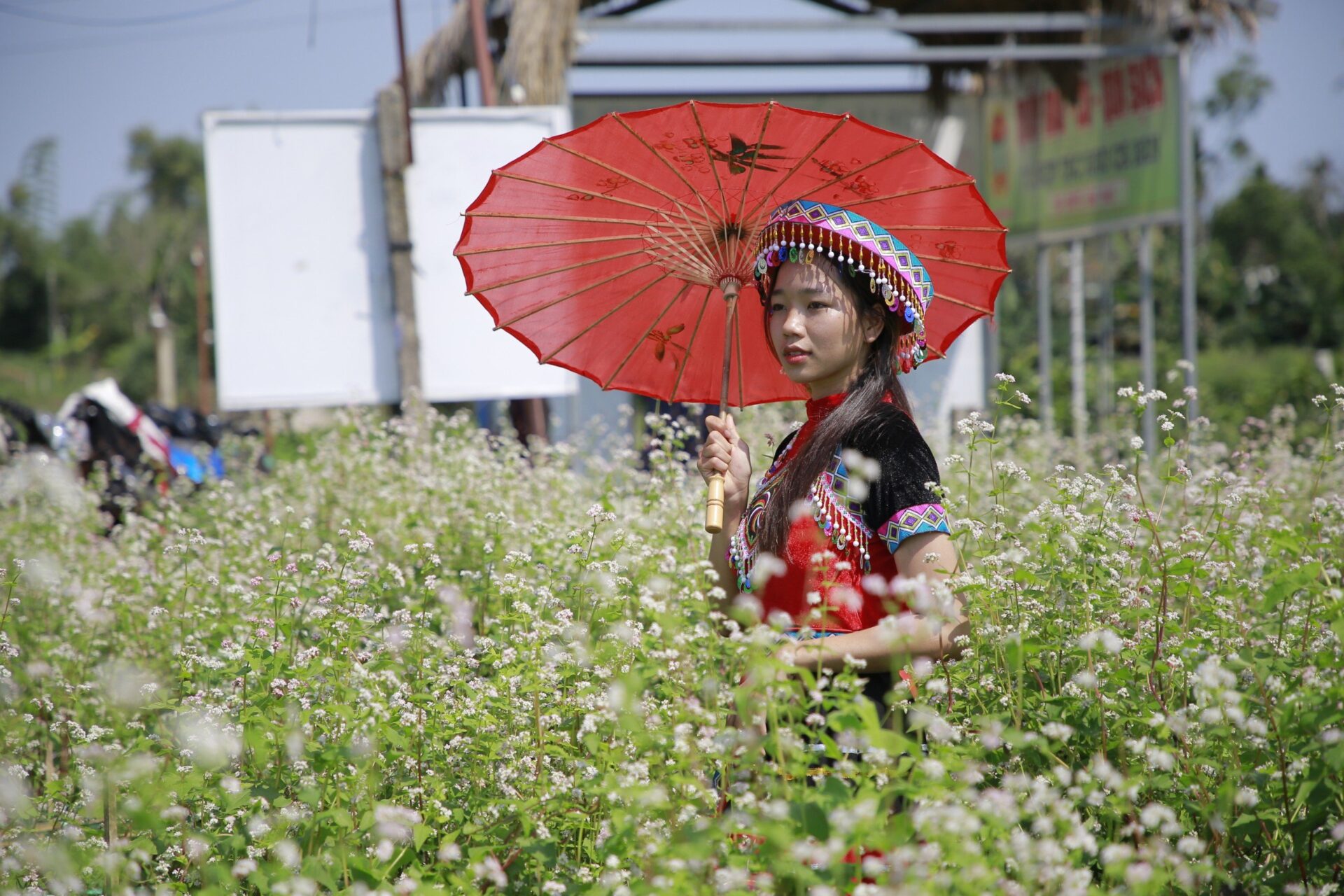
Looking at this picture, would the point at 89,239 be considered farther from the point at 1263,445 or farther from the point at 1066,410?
the point at 1263,445

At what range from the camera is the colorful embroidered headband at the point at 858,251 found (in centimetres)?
236

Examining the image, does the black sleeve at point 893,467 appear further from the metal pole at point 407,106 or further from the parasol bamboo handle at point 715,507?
the metal pole at point 407,106

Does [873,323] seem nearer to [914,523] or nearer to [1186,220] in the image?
[914,523]

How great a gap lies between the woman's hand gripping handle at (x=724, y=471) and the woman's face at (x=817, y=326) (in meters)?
0.25

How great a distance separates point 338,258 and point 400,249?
42 cm

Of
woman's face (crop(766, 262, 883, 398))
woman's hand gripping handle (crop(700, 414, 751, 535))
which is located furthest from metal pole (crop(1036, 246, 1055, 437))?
woman's face (crop(766, 262, 883, 398))

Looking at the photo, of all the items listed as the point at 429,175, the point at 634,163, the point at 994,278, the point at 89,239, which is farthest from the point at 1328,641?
the point at 89,239

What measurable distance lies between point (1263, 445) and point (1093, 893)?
5.54 m

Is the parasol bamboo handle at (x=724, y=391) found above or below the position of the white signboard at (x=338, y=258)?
below

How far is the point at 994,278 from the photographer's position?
9.73 ft

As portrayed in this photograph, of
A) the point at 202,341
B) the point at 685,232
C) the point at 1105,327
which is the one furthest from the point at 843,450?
the point at 202,341

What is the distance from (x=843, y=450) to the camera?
2.26 m

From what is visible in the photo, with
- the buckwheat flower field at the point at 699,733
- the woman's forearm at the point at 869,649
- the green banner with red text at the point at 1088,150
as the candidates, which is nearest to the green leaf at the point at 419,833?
the buckwheat flower field at the point at 699,733

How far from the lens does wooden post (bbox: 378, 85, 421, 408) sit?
718 cm
